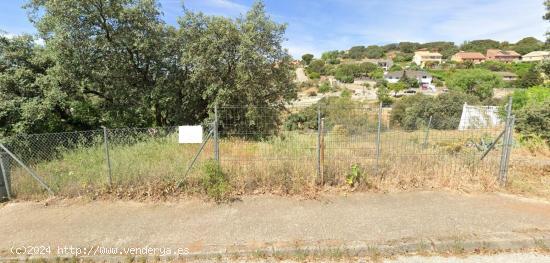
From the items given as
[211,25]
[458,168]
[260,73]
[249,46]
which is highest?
[211,25]

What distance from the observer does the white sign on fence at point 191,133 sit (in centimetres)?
536

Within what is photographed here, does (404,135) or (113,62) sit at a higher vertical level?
(113,62)

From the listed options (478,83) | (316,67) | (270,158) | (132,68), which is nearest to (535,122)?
(270,158)

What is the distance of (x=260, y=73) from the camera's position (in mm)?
12344

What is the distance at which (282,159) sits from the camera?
5.68 meters

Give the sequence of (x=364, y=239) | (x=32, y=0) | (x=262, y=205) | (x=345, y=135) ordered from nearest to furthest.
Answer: (x=364, y=239) → (x=262, y=205) → (x=345, y=135) → (x=32, y=0)

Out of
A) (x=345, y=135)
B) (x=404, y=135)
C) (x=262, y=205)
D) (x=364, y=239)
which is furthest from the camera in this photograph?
(x=404, y=135)

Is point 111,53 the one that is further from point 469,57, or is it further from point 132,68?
point 469,57

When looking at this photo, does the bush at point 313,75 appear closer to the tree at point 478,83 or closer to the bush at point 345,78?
the bush at point 345,78

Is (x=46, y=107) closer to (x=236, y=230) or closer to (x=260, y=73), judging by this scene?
(x=260, y=73)

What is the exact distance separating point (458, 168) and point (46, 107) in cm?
1205

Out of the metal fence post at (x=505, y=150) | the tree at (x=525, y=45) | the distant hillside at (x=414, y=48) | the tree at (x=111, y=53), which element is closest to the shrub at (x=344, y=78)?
the distant hillside at (x=414, y=48)

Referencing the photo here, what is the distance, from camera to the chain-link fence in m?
5.34

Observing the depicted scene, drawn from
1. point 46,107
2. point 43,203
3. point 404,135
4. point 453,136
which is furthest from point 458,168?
point 46,107
